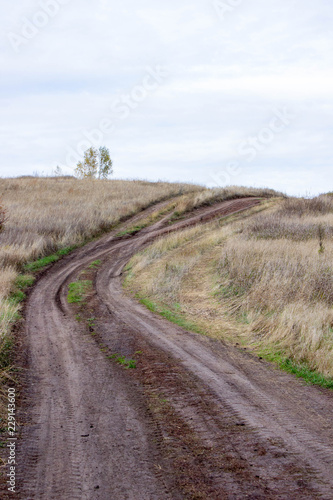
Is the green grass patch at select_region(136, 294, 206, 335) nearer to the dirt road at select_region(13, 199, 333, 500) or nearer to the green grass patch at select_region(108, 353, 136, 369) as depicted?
the dirt road at select_region(13, 199, 333, 500)

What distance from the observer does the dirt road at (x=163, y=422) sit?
3418 mm

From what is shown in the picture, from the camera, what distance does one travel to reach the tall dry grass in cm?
1434

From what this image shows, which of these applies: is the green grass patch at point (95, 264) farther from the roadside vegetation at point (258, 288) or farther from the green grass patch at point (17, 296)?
the green grass patch at point (17, 296)

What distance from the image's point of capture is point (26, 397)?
17.0ft

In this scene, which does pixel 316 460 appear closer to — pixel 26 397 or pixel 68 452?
pixel 68 452

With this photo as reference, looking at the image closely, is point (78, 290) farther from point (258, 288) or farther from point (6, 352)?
point (258, 288)

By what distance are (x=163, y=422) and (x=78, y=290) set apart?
26.1ft

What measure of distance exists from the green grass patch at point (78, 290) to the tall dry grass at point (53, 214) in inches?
67.4

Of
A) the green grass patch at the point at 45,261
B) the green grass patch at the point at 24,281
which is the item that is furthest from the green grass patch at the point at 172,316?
→ the green grass patch at the point at 45,261

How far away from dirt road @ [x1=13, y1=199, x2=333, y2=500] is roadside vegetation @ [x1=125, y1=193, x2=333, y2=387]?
Answer: 70 cm

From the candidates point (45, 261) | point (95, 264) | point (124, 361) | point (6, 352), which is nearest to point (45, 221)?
point (45, 261)

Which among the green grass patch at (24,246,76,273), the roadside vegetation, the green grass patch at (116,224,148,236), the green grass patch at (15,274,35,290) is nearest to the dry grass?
the green grass patch at (116,224,148,236)

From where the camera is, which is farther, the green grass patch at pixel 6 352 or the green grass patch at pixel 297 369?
the green grass patch at pixel 6 352

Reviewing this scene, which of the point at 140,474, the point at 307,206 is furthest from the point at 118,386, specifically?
the point at 307,206
